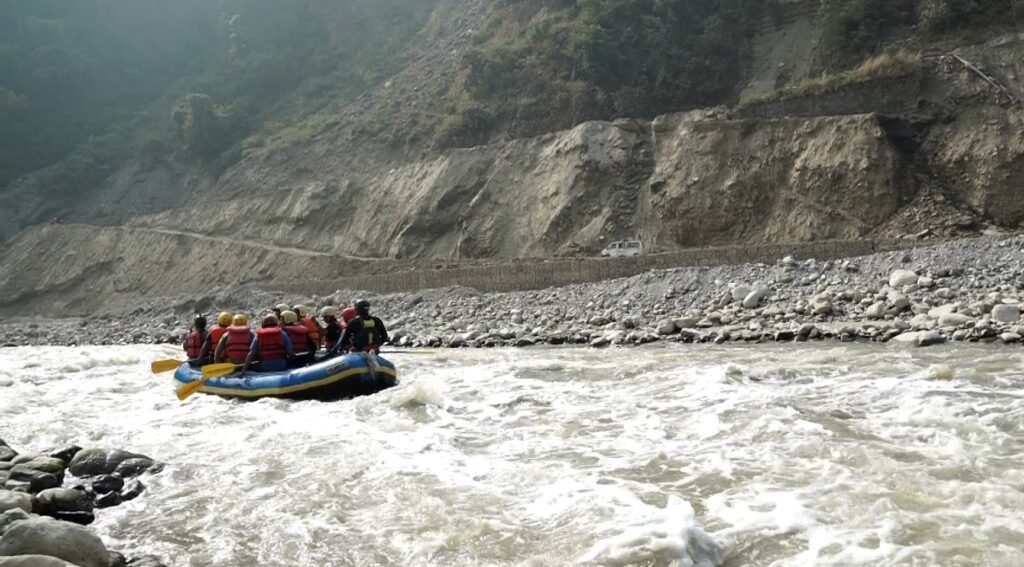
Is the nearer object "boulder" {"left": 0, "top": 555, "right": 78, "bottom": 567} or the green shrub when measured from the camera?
"boulder" {"left": 0, "top": 555, "right": 78, "bottom": 567}

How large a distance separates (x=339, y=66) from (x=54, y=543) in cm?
5128

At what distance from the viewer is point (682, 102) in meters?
29.9

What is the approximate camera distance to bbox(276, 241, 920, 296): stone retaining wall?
60.5ft

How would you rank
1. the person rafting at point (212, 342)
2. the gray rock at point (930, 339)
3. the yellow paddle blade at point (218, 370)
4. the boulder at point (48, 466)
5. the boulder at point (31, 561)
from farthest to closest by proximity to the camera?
the person rafting at point (212, 342) < the yellow paddle blade at point (218, 370) < the gray rock at point (930, 339) < the boulder at point (48, 466) < the boulder at point (31, 561)

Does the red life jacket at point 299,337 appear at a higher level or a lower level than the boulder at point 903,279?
lower

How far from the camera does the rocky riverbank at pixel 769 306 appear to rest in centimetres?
1251

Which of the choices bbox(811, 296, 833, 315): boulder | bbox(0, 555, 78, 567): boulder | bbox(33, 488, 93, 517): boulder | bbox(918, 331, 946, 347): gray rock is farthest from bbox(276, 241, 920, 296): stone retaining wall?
bbox(0, 555, 78, 567): boulder

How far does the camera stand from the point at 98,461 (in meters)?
7.74

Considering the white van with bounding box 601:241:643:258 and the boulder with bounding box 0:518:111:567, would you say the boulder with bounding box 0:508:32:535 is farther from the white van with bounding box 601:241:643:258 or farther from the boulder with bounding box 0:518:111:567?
the white van with bounding box 601:241:643:258

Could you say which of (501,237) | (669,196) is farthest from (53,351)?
(669,196)

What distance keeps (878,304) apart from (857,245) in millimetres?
5133

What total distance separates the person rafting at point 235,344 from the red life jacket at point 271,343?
389 millimetres

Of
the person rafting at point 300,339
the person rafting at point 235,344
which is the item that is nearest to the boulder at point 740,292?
the person rafting at point 300,339

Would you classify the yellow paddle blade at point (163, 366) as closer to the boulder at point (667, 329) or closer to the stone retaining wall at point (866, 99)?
the boulder at point (667, 329)
